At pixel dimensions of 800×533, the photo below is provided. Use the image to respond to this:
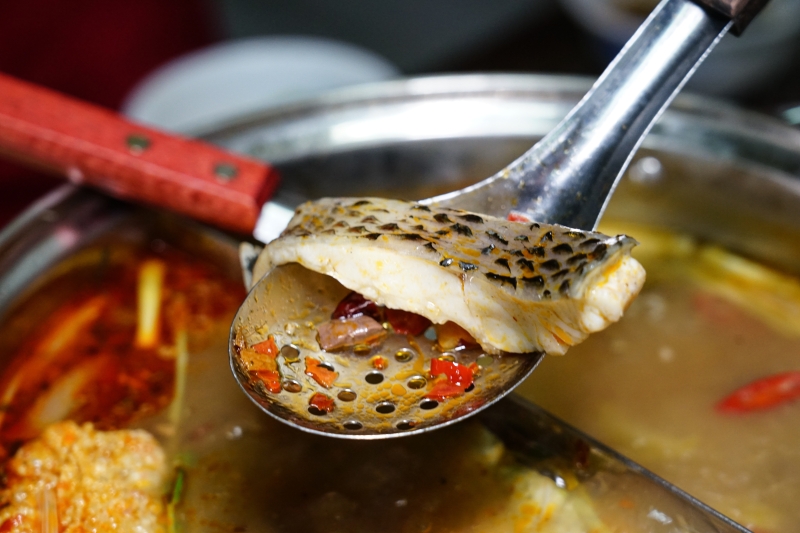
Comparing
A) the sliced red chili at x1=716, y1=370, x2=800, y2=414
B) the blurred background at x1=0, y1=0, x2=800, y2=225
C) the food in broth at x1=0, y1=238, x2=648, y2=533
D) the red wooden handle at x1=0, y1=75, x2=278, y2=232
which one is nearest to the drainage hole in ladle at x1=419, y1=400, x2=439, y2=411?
the food in broth at x1=0, y1=238, x2=648, y2=533

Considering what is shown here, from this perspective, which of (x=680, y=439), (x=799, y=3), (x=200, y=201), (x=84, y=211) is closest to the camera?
(x=680, y=439)

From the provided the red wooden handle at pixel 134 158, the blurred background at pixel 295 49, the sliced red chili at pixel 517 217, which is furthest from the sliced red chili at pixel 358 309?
the blurred background at pixel 295 49

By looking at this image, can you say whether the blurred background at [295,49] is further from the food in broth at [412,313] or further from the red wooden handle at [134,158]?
the food in broth at [412,313]

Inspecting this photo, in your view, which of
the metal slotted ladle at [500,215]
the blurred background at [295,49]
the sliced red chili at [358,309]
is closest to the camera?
the metal slotted ladle at [500,215]

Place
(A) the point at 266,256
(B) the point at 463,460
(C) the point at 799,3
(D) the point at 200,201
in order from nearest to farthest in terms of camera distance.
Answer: (A) the point at 266,256 → (B) the point at 463,460 → (D) the point at 200,201 → (C) the point at 799,3

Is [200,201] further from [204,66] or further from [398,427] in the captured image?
[204,66]

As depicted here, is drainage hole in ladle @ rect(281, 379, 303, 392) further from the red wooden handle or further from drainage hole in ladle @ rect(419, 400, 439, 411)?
the red wooden handle

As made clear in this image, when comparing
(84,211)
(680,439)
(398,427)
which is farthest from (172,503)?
(680,439)
